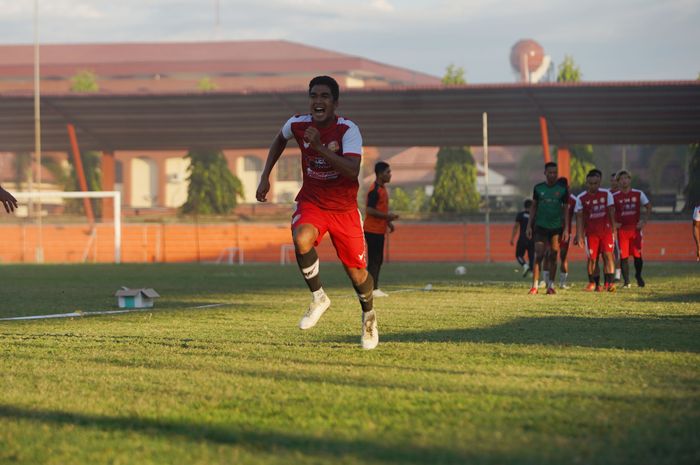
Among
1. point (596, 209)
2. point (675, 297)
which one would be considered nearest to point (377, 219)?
point (596, 209)

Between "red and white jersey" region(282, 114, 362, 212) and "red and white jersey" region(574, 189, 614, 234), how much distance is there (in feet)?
34.9

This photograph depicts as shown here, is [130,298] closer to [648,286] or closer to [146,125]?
[648,286]

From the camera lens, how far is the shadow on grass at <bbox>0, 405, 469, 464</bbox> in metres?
4.50

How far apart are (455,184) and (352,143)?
44.6 m

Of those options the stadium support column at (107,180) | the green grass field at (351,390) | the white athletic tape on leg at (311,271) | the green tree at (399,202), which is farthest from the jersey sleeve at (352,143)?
the green tree at (399,202)

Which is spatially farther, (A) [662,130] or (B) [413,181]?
(B) [413,181]

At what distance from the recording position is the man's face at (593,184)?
1858 centimetres

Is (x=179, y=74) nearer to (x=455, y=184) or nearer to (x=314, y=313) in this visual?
(x=455, y=184)

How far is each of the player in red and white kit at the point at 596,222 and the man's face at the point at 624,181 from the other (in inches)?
38.1

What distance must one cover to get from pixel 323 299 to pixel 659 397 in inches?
148

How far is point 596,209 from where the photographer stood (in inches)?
744

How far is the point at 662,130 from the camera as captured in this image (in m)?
42.3

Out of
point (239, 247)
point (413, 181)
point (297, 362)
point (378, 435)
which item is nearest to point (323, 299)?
point (297, 362)

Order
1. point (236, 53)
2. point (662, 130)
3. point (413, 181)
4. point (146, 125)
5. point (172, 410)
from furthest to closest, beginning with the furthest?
1. point (236, 53)
2. point (413, 181)
3. point (146, 125)
4. point (662, 130)
5. point (172, 410)
